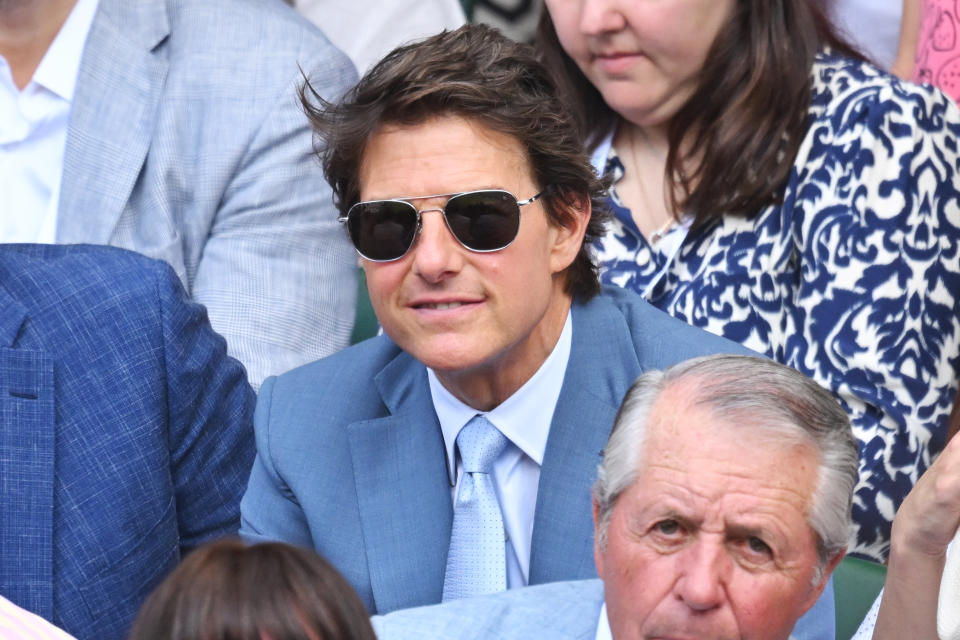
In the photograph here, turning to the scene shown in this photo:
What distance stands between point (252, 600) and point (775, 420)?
0.80m

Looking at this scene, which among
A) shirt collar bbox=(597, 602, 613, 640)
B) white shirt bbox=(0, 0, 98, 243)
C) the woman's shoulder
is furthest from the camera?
white shirt bbox=(0, 0, 98, 243)

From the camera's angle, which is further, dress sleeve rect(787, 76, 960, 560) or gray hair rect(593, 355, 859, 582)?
dress sleeve rect(787, 76, 960, 560)

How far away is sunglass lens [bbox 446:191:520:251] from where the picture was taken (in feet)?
8.23

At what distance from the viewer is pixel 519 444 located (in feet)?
8.79

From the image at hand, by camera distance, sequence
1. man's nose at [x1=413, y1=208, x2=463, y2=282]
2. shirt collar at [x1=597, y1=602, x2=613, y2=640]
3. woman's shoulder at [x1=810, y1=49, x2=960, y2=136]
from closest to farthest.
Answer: shirt collar at [x1=597, y1=602, x2=613, y2=640] < man's nose at [x1=413, y1=208, x2=463, y2=282] < woman's shoulder at [x1=810, y1=49, x2=960, y2=136]

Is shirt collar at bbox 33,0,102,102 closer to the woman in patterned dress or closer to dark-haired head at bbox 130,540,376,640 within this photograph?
the woman in patterned dress

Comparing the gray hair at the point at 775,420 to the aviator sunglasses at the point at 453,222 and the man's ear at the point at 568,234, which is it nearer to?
the aviator sunglasses at the point at 453,222

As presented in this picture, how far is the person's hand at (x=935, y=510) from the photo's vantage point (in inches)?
76.4

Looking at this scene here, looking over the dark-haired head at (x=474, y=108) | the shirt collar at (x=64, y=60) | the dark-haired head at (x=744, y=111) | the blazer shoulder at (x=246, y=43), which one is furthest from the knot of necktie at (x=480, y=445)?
the shirt collar at (x=64, y=60)

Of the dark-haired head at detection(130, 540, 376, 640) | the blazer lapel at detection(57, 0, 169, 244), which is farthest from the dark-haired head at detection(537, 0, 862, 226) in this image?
the dark-haired head at detection(130, 540, 376, 640)

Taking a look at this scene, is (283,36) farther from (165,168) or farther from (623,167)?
(623,167)

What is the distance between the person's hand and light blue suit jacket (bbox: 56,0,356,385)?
163cm

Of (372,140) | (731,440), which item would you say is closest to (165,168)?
(372,140)

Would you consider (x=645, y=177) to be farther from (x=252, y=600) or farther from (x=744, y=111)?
(x=252, y=600)
